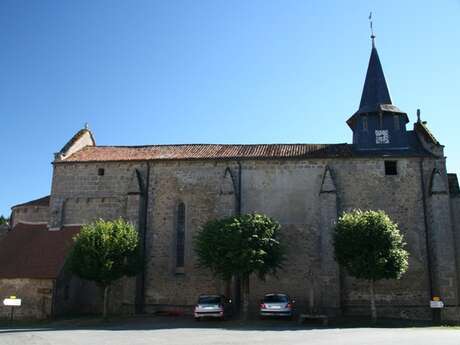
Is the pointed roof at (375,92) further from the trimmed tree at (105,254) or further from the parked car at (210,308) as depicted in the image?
the trimmed tree at (105,254)

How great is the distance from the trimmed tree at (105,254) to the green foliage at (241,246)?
3983mm

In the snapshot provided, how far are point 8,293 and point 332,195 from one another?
19385 millimetres

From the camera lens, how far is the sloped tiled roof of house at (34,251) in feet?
87.4

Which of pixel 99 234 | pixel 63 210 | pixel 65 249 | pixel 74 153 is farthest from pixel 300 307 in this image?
pixel 74 153

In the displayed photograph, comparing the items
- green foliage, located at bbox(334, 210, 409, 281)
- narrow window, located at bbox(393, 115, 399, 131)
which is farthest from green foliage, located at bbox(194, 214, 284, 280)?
narrow window, located at bbox(393, 115, 399, 131)

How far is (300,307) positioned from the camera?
27672 millimetres

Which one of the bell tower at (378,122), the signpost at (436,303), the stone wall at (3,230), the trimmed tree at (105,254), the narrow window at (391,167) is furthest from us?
the stone wall at (3,230)

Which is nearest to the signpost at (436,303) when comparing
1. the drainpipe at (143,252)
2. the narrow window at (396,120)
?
the narrow window at (396,120)

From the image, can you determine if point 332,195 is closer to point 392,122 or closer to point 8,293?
point 392,122

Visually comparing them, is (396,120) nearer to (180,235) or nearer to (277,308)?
(277,308)

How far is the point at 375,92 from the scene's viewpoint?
32.9m

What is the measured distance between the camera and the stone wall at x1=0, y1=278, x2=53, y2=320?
25.9 meters

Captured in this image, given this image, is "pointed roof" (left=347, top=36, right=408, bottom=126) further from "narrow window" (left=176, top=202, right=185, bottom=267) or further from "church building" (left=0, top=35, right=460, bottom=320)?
"narrow window" (left=176, top=202, right=185, bottom=267)

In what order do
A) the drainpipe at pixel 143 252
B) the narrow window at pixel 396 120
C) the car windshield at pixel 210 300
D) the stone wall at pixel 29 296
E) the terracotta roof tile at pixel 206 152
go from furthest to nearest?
1. the narrow window at pixel 396 120
2. the terracotta roof tile at pixel 206 152
3. the drainpipe at pixel 143 252
4. the stone wall at pixel 29 296
5. the car windshield at pixel 210 300
